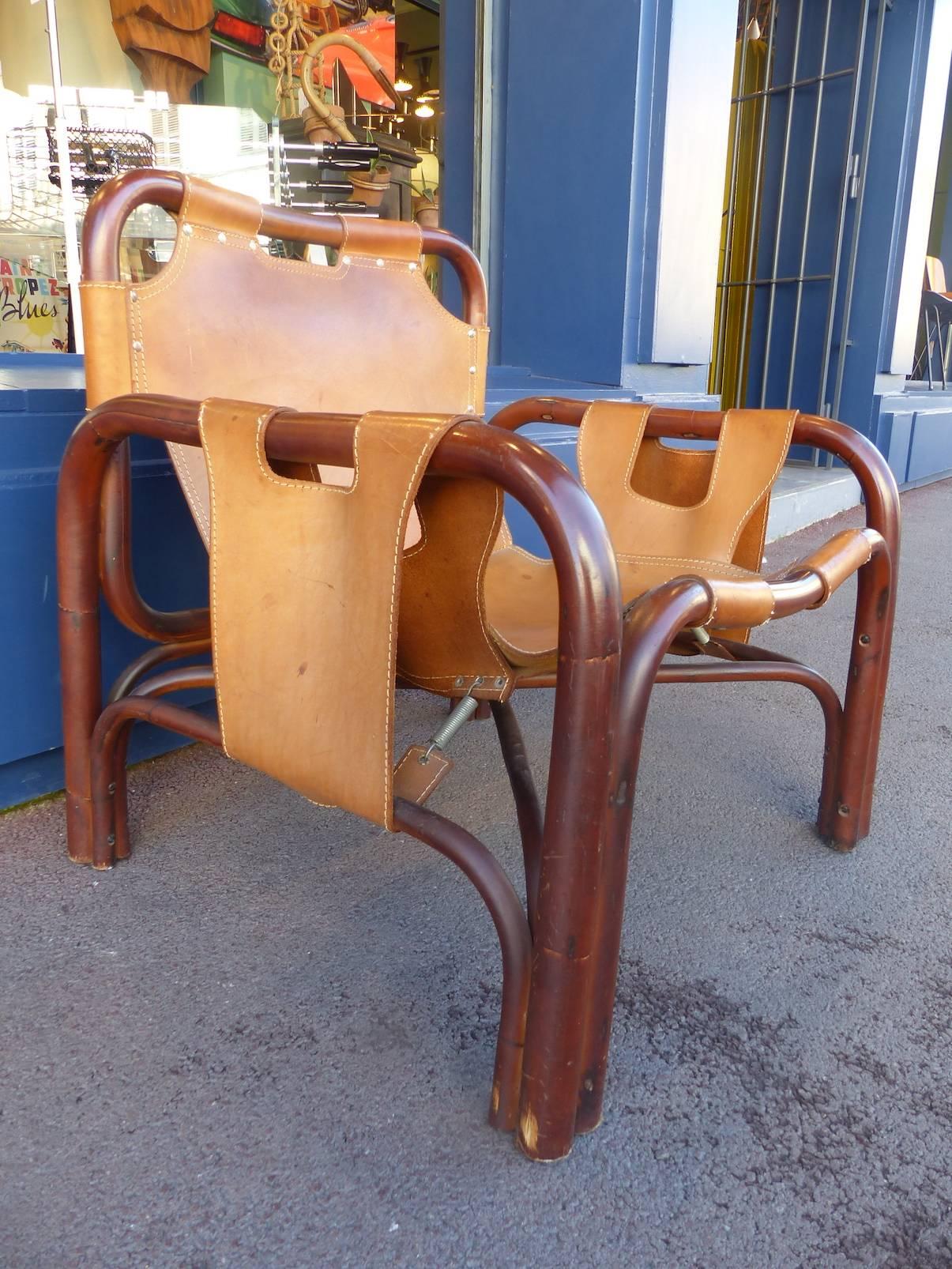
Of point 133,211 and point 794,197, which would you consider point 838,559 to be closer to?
point 133,211

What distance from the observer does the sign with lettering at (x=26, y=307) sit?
2.78m

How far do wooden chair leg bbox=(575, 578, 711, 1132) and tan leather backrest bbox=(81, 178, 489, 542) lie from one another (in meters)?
0.33

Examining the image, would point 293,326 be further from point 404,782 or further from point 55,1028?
point 55,1028

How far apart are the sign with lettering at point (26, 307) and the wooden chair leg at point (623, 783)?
2.62 meters

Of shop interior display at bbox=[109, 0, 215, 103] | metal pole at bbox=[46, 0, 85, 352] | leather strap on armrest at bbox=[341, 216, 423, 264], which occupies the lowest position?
leather strap on armrest at bbox=[341, 216, 423, 264]

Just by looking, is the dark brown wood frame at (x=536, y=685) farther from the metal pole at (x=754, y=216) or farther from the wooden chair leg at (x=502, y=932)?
the metal pole at (x=754, y=216)

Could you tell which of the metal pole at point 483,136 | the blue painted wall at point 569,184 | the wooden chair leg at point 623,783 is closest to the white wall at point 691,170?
the blue painted wall at point 569,184

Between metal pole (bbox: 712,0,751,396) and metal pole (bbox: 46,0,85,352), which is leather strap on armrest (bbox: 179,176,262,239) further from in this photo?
metal pole (bbox: 712,0,751,396)

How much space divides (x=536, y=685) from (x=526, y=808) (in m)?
0.13

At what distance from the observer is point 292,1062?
0.83 m

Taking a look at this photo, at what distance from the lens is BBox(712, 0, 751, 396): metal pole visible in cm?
453

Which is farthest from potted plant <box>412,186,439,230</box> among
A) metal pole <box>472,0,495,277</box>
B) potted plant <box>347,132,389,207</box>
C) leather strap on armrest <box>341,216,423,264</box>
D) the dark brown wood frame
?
the dark brown wood frame

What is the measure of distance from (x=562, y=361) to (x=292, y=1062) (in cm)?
233

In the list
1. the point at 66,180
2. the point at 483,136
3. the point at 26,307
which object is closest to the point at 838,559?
the point at 483,136
